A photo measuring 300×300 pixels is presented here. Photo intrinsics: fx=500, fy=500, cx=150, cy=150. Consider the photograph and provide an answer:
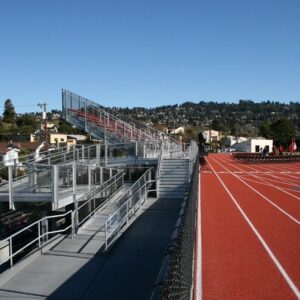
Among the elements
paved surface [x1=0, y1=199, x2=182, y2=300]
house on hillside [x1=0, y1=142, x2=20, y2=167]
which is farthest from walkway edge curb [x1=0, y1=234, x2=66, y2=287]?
house on hillside [x1=0, y1=142, x2=20, y2=167]

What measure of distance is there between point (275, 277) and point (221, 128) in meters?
186

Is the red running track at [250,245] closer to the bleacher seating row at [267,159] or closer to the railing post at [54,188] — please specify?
the railing post at [54,188]

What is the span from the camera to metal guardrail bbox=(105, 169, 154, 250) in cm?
1418

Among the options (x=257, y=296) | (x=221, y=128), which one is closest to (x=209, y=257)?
(x=257, y=296)

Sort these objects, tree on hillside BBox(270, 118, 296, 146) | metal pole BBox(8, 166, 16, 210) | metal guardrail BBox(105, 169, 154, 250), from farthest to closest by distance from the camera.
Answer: tree on hillside BBox(270, 118, 296, 146), metal pole BBox(8, 166, 16, 210), metal guardrail BBox(105, 169, 154, 250)

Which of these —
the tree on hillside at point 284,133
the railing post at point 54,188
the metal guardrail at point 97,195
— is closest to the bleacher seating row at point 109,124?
the metal guardrail at point 97,195

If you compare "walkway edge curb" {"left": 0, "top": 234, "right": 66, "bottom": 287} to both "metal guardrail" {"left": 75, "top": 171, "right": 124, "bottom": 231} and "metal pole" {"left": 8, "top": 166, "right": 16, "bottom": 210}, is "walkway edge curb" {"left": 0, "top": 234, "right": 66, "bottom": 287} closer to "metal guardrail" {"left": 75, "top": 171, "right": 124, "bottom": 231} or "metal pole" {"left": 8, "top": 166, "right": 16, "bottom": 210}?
"metal guardrail" {"left": 75, "top": 171, "right": 124, "bottom": 231}

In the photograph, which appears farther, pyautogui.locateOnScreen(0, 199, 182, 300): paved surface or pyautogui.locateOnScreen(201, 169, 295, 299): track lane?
pyautogui.locateOnScreen(0, 199, 182, 300): paved surface

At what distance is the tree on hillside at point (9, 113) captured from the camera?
398 feet

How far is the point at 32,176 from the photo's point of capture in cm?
1608

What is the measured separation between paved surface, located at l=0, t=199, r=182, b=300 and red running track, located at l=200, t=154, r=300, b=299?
144 cm

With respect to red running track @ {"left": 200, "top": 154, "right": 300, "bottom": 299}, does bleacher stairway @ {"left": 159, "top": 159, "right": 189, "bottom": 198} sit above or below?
above

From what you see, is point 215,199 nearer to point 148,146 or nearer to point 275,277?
point 148,146

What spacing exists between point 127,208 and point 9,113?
112m
